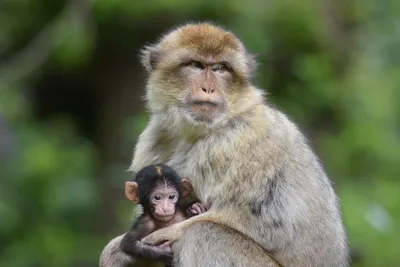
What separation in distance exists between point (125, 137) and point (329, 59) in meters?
3.35

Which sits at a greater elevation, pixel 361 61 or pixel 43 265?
pixel 361 61

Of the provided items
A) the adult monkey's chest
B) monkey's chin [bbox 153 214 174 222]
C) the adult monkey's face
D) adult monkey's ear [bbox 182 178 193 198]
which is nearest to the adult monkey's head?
the adult monkey's face

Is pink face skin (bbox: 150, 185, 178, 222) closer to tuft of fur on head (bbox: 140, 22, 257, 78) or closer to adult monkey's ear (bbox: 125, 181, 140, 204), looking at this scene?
adult monkey's ear (bbox: 125, 181, 140, 204)

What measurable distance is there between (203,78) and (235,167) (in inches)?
28.6

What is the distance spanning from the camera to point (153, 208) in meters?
7.74

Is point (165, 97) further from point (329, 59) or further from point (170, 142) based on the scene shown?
point (329, 59)

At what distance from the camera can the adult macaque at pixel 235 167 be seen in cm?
769

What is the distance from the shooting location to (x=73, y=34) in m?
14.5

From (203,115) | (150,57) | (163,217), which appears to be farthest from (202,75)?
(163,217)

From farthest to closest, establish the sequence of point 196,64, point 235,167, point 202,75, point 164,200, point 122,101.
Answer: point 122,101, point 196,64, point 202,75, point 235,167, point 164,200

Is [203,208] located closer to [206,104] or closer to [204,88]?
[206,104]

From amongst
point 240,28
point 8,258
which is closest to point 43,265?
point 8,258

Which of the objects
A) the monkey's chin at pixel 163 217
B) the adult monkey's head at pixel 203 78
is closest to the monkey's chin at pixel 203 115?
the adult monkey's head at pixel 203 78

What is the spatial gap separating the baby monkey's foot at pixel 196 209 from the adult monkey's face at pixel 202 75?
63cm
